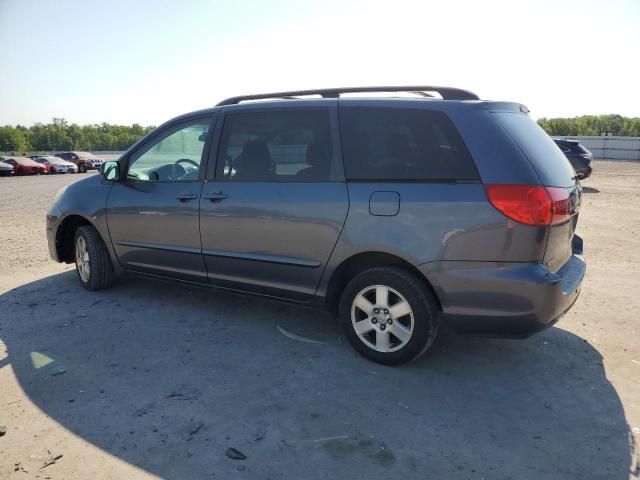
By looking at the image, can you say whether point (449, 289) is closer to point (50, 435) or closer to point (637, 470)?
point (637, 470)

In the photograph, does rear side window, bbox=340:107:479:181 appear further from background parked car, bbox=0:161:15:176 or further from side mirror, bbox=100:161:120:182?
background parked car, bbox=0:161:15:176

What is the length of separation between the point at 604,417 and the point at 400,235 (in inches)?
64.0

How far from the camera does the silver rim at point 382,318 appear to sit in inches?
136

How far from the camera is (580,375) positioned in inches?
135

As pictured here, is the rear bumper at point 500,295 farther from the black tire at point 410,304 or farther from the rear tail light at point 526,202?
the rear tail light at point 526,202

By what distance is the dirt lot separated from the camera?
2.52 m

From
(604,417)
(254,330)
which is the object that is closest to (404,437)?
(604,417)

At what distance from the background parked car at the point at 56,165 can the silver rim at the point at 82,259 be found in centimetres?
3262

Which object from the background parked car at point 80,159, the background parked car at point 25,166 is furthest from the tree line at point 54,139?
the background parked car at point 25,166

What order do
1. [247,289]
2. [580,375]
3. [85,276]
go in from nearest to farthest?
1. [580,375]
2. [247,289]
3. [85,276]

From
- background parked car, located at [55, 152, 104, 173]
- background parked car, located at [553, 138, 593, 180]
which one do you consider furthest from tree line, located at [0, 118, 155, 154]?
background parked car, located at [553, 138, 593, 180]

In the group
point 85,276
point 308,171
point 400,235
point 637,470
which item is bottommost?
point 637,470

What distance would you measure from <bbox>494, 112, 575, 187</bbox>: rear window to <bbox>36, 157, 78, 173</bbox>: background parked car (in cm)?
3615

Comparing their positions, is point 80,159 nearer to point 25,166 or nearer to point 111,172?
point 25,166
